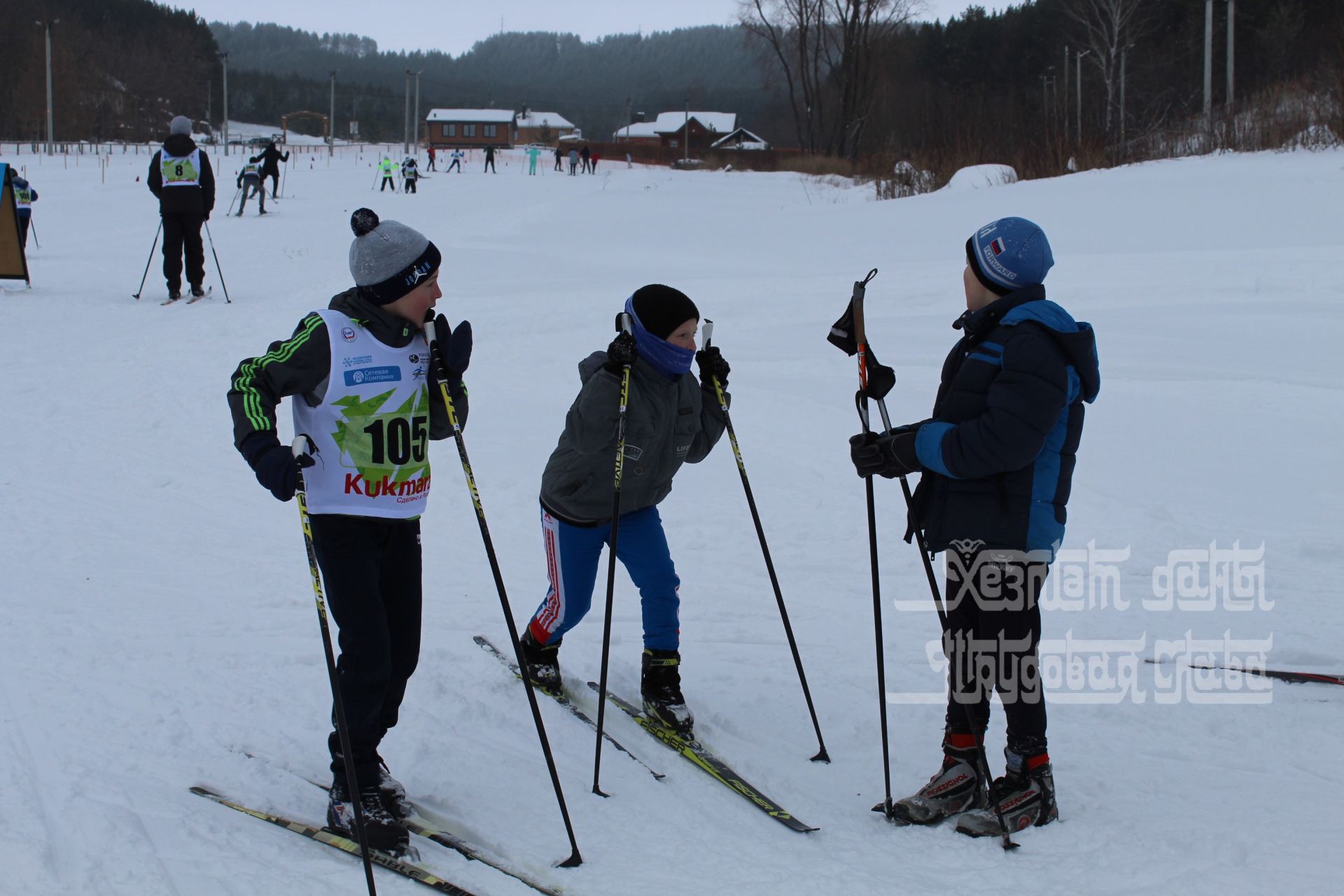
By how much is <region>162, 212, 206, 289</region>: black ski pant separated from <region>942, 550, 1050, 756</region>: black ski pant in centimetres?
1007

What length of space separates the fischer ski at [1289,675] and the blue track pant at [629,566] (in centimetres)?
207

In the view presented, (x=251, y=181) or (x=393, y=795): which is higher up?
(x=251, y=181)

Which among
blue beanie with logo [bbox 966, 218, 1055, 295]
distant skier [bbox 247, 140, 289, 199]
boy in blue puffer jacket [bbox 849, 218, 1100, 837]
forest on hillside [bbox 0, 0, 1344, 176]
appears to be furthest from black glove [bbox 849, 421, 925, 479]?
distant skier [bbox 247, 140, 289, 199]

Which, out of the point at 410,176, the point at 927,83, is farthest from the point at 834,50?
the point at 410,176

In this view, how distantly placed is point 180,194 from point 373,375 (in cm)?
927

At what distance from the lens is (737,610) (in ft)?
16.0

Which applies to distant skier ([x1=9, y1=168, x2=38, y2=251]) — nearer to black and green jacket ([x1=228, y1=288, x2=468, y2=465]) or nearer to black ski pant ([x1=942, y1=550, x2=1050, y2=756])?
black and green jacket ([x1=228, y1=288, x2=468, y2=465])

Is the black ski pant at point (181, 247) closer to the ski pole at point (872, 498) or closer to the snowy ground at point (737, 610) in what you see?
the snowy ground at point (737, 610)

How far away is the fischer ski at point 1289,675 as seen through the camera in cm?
400

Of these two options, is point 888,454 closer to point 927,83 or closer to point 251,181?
point 251,181

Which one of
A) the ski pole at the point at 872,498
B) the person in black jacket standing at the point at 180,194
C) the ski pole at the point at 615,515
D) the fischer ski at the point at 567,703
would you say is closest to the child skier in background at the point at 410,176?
the person in black jacket standing at the point at 180,194

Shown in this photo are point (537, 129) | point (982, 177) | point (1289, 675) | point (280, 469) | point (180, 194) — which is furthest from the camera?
point (537, 129)

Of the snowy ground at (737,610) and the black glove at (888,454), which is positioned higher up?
the black glove at (888,454)

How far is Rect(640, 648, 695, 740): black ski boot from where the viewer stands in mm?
3707
